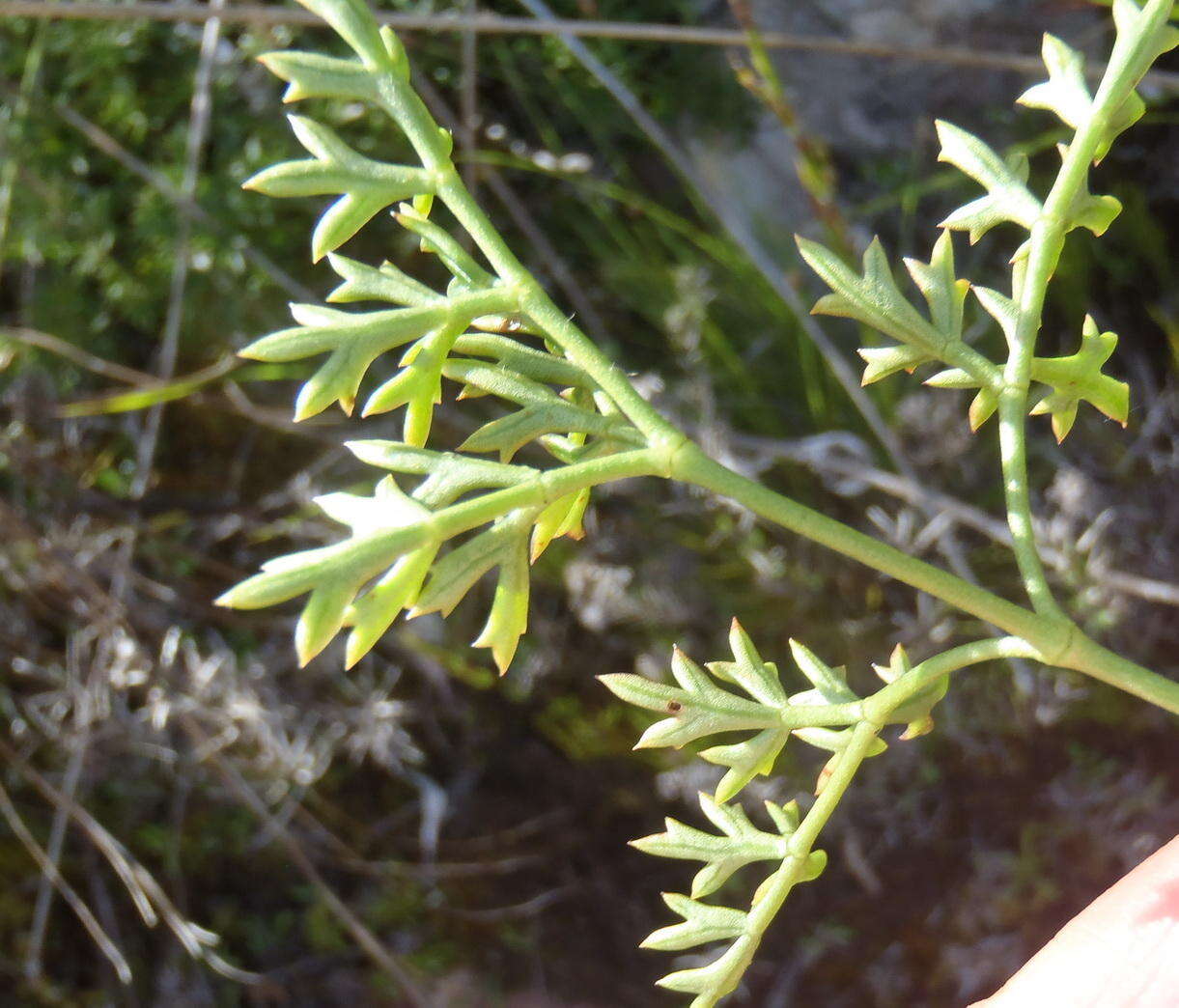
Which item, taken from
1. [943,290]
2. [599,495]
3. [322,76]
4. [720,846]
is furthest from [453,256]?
[599,495]

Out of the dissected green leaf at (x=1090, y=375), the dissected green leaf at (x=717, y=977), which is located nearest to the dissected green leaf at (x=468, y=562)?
the dissected green leaf at (x=717, y=977)

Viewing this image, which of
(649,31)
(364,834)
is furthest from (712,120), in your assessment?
(364,834)

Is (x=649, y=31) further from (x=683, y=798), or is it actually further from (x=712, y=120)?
(x=683, y=798)

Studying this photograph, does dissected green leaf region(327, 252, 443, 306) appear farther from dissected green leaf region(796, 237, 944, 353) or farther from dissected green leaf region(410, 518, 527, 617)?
dissected green leaf region(796, 237, 944, 353)

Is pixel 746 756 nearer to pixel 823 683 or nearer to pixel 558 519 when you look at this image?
pixel 823 683

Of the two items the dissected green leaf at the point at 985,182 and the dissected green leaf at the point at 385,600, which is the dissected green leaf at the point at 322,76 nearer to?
the dissected green leaf at the point at 385,600

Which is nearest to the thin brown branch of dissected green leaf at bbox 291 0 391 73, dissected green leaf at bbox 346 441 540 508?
dissected green leaf at bbox 291 0 391 73

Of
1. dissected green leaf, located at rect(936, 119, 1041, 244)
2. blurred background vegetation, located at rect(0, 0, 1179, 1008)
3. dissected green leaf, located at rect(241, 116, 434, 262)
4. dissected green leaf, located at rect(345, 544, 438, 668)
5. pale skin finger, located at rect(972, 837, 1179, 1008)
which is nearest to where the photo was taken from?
dissected green leaf, located at rect(345, 544, 438, 668)
